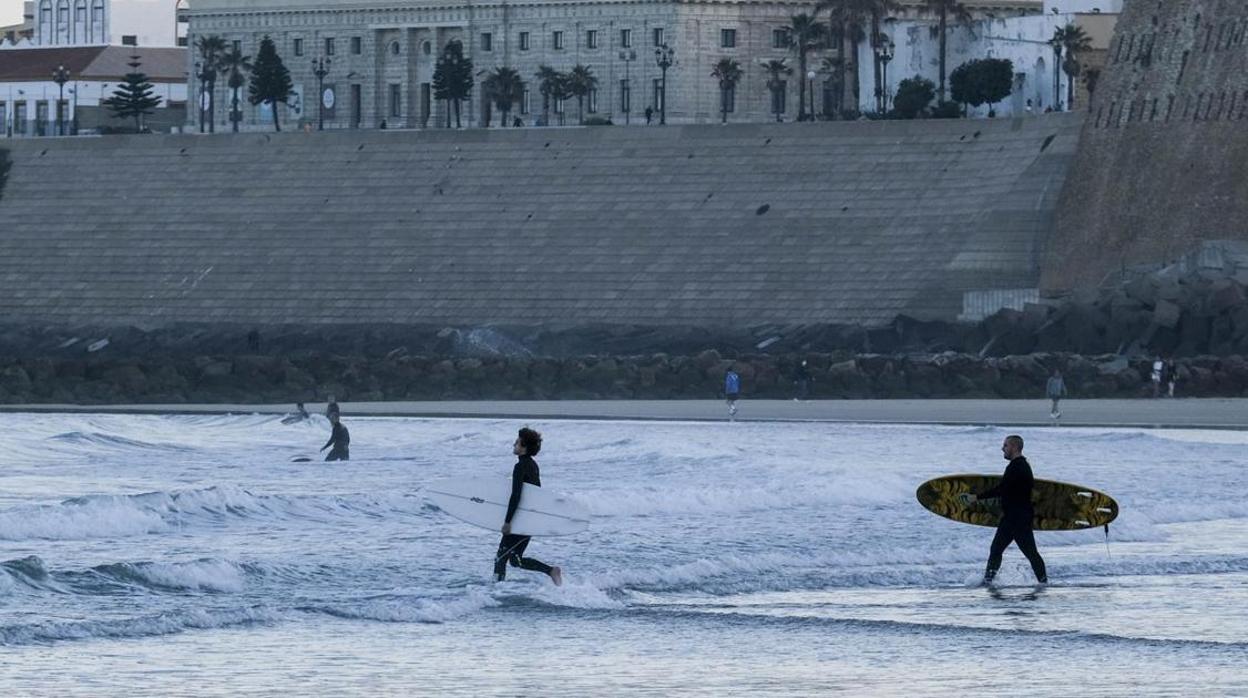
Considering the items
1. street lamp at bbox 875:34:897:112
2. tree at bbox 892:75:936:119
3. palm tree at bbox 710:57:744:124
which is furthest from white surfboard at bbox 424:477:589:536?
palm tree at bbox 710:57:744:124

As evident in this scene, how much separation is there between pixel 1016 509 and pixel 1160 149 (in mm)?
32692

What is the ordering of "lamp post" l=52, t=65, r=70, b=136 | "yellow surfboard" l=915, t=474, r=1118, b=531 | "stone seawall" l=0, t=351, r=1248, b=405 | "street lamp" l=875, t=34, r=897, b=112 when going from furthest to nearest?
"lamp post" l=52, t=65, r=70, b=136, "street lamp" l=875, t=34, r=897, b=112, "stone seawall" l=0, t=351, r=1248, b=405, "yellow surfboard" l=915, t=474, r=1118, b=531

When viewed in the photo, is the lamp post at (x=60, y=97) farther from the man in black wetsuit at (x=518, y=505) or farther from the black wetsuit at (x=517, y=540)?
the man in black wetsuit at (x=518, y=505)

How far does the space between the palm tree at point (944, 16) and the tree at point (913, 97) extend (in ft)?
1.04

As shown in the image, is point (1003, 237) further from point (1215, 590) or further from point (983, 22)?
point (1215, 590)

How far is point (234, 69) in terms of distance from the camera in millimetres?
79750

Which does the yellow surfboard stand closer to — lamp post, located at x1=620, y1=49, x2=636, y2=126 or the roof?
lamp post, located at x1=620, y1=49, x2=636, y2=126

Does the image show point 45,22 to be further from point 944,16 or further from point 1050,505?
point 1050,505

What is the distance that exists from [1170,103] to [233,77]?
119 feet

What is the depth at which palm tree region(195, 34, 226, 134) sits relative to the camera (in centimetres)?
7962

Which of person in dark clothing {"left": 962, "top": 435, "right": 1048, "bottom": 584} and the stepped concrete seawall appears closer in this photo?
person in dark clothing {"left": 962, "top": 435, "right": 1048, "bottom": 584}

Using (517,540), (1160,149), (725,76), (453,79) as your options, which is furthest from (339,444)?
(725,76)

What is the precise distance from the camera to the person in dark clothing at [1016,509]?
16859 millimetres

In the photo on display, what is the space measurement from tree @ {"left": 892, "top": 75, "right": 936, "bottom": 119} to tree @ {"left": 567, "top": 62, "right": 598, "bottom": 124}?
35.4 feet
